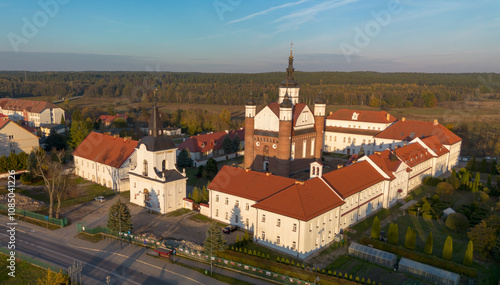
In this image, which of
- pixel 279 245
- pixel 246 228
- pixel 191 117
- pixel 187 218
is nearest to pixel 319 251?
pixel 279 245

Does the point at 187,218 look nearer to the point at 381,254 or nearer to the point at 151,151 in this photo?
the point at 151,151

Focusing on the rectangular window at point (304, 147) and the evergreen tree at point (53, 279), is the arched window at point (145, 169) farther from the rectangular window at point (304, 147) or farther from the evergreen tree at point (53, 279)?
the rectangular window at point (304, 147)

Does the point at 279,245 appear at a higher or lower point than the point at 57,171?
lower

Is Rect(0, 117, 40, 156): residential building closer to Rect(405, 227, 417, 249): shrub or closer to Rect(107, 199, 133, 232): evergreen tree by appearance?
Rect(107, 199, 133, 232): evergreen tree

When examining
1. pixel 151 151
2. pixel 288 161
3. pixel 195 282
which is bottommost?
pixel 195 282

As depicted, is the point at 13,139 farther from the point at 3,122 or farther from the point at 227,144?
the point at 227,144

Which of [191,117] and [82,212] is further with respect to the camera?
[191,117]

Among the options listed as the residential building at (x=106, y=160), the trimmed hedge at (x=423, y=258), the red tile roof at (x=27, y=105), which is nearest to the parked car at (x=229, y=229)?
the trimmed hedge at (x=423, y=258)

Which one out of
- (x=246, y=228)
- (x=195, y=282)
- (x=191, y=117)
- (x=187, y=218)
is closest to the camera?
(x=195, y=282)
